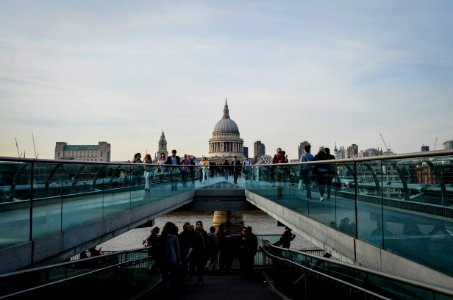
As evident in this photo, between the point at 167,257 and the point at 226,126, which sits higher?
the point at 226,126

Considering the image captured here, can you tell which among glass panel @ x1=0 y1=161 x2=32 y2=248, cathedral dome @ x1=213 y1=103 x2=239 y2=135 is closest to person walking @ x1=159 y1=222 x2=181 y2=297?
glass panel @ x1=0 y1=161 x2=32 y2=248

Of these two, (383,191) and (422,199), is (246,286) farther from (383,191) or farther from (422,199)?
(422,199)

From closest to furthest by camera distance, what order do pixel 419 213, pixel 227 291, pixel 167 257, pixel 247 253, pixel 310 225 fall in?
pixel 419 213 < pixel 167 257 < pixel 310 225 < pixel 227 291 < pixel 247 253

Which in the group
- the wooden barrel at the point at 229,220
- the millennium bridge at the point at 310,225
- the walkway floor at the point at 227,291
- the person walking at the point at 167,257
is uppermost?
the millennium bridge at the point at 310,225

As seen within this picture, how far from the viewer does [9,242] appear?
6.47 meters

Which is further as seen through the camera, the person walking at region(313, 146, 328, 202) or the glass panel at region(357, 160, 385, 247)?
the person walking at region(313, 146, 328, 202)

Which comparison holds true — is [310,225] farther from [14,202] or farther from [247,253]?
[14,202]

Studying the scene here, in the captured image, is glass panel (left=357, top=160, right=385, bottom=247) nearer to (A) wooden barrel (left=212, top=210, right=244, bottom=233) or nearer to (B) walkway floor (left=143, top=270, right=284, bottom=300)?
(B) walkway floor (left=143, top=270, right=284, bottom=300)

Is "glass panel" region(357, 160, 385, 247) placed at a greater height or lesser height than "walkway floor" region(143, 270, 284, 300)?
greater

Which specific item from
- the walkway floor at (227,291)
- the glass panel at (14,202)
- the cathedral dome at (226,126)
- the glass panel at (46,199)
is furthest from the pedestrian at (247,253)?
the cathedral dome at (226,126)

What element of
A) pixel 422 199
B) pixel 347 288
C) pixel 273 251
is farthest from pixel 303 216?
pixel 422 199

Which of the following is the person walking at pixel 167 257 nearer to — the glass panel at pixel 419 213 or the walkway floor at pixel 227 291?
the walkway floor at pixel 227 291

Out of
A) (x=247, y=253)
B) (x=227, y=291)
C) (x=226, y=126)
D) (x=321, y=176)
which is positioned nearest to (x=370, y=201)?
(x=321, y=176)

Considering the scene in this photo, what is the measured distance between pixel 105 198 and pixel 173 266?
8.03ft
